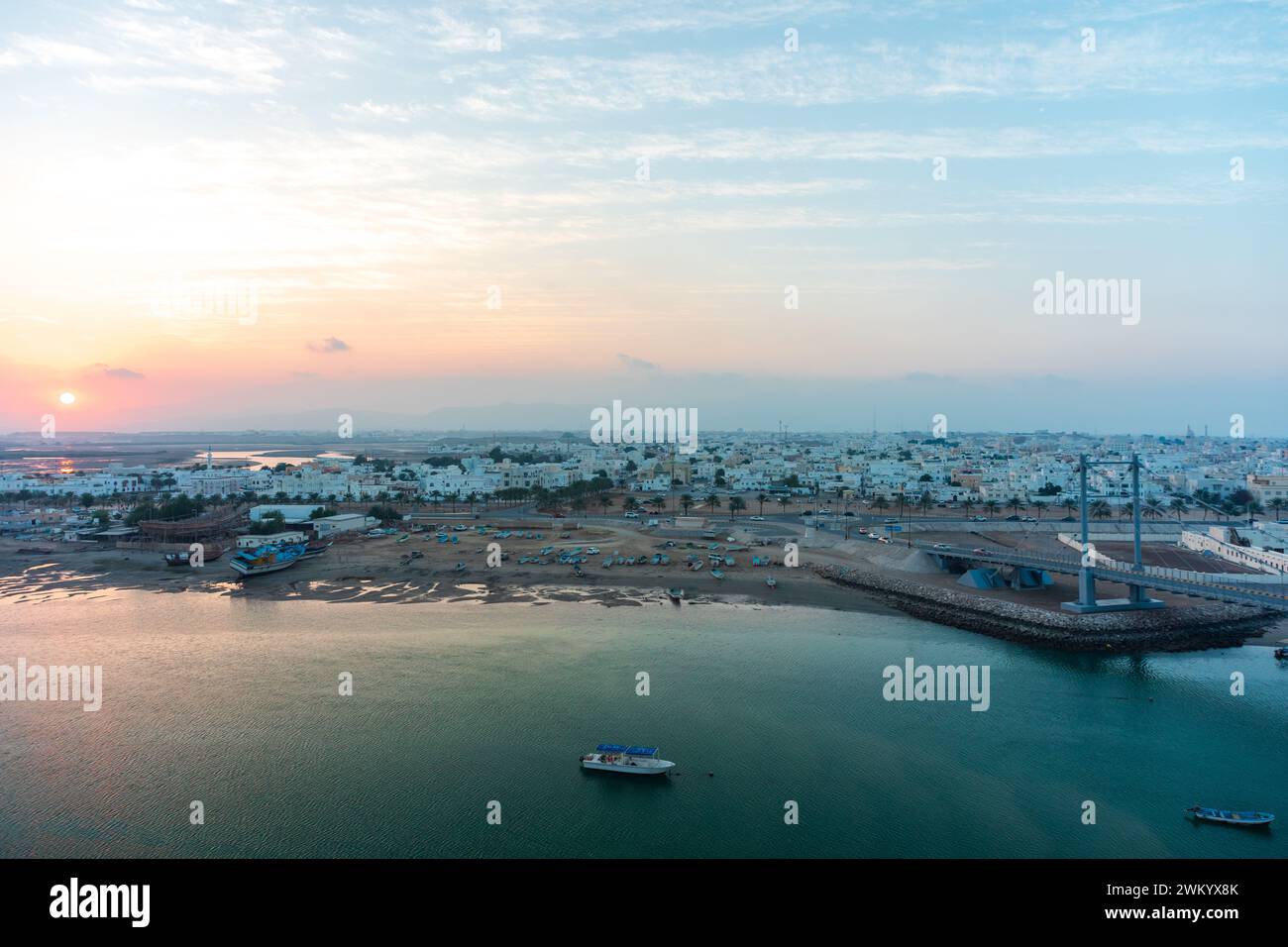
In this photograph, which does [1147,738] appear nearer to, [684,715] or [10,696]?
[684,715]

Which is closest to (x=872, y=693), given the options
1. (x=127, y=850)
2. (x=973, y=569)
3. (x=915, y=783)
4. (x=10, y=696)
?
(x=915, y=783)

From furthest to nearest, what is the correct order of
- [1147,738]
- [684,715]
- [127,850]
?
[684,715] < [1147,738] < [127,850]

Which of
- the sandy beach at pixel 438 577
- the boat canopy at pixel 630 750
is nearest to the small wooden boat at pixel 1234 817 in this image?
the boat canopy at pixel 630 750

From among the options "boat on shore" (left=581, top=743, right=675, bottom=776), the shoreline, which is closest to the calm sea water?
"boat on shore" (left=581, top=743, right=675, bottom=776)

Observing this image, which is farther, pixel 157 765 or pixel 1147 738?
pixel 1147 738

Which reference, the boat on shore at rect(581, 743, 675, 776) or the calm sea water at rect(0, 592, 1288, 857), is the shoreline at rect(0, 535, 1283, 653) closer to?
the calm sea water at rect(0, 592, 1288, 857)

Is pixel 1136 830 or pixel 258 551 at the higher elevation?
pixel 258 551
